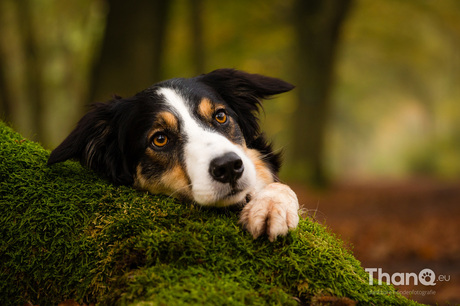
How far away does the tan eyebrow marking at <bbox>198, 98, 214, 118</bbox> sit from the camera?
3.97 meters

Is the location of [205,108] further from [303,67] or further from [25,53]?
[25,53]

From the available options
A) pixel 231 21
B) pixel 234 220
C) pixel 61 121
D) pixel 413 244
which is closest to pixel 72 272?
pixel 234 220

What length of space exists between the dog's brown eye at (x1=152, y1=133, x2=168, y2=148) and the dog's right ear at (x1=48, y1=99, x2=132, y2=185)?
332 mm

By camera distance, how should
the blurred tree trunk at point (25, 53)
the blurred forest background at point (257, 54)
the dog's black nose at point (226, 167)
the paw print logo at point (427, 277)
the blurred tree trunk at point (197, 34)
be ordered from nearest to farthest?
the dog's black nose at point (226, 167)
the paw print logo at point (427, 277)
the blurred forest background at point (257, 54)
the blurred tree trunk at point (197, 34)
the blurred tree trunk at point (25, 53)

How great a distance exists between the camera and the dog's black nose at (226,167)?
3.21 metres

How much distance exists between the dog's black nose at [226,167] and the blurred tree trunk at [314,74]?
39.1 ft

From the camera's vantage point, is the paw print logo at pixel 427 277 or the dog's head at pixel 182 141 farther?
the paw print logo at pixel 427 277

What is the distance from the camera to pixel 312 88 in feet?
49.1

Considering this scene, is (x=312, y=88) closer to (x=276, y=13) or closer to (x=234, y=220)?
(x=276, y=13)

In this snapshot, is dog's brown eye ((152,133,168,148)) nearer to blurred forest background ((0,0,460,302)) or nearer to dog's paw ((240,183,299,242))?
dog's paw ((240,183,299,242))

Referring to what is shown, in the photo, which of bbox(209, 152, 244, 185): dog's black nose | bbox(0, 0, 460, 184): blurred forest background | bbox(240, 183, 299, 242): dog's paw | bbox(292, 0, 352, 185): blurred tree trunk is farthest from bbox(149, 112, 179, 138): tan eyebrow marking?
bbox(292, 0, 352, 185): blurred tree trunk

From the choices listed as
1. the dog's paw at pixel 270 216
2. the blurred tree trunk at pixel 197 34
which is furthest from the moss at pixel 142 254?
the blurred tree trunk at pixel 197 34

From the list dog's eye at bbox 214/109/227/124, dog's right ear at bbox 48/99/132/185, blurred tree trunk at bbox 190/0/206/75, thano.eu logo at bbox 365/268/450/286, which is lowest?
A: thano.eu logo at bbox 365/268/450/286

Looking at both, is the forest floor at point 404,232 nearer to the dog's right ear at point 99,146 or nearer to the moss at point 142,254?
the moss at point 142,254
